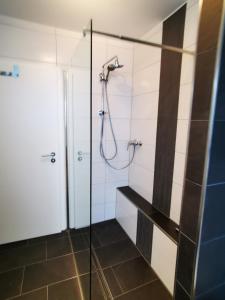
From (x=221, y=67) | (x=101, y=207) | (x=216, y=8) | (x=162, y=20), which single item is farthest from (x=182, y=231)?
(x=162, y=20)

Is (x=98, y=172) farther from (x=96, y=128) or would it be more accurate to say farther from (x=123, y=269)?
(x=123, y=269)

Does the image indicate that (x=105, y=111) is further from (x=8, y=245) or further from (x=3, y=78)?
(x=8, y=245)

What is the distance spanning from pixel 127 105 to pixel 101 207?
1.44 m

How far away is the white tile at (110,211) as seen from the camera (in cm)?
253

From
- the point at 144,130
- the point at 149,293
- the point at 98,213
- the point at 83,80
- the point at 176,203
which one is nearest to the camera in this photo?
the point at 83,80

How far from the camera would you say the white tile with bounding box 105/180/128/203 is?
2.47m

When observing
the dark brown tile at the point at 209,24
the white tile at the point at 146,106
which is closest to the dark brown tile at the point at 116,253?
the white tile at the point at 146,106

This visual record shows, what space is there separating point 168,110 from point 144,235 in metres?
1.32

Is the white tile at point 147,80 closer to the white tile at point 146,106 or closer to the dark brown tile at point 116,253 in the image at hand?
the white tile at point 146,106

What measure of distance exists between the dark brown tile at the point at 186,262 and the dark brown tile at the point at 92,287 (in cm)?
72

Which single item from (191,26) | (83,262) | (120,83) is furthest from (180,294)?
(120,83)

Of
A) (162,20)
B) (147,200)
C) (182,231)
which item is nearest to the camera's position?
(182,231)

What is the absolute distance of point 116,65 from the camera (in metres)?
2.04

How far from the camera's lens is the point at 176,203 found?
66.2 inches
